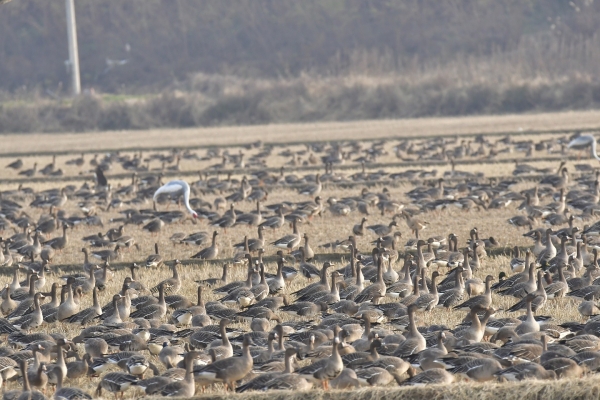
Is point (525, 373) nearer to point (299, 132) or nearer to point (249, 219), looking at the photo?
point (249, 219)

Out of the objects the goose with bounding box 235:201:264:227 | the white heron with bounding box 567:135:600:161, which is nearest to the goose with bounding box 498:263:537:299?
the goose with bounding box 235:201:264:227

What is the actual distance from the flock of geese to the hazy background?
32736 mm

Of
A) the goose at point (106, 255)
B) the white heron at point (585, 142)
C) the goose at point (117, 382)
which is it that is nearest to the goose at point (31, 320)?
the goose at point (117, 382)

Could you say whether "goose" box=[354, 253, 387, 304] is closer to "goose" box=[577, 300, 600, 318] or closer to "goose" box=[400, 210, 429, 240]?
"goose" box=[577, 300, 600, 318]

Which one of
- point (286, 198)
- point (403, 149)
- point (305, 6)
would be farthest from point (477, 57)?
point (286, 198)

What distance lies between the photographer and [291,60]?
268ft

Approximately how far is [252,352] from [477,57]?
66.9 meters

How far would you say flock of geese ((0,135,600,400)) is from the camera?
9352 millimetres

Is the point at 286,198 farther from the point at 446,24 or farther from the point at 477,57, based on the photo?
the point at 446,24

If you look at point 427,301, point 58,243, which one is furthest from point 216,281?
point 58,243

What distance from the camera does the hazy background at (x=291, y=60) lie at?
56.0 m

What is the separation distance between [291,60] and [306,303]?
A: 70405 millimetres

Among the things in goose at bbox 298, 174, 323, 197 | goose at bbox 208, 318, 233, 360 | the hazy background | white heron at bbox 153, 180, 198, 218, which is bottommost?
goose at bbox 208, 318, 233, 360

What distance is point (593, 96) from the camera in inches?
2131
